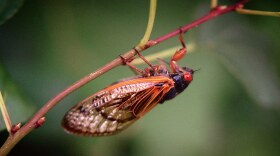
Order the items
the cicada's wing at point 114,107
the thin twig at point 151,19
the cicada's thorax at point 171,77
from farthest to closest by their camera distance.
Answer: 1. the cicada's thorax at point 171,77
2. the cicada's wing at point 114,107
3. the thin twig at point 151,19

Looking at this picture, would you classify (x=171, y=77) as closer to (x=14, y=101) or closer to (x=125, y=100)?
(x=125, y=100)

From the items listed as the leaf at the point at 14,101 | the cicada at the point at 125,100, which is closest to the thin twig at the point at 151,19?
the cicada at the point at 125,100

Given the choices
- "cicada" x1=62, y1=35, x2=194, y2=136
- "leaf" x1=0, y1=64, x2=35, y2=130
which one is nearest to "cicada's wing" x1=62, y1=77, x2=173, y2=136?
"cicada" x1=62, y1=35, x2=194, y2=136

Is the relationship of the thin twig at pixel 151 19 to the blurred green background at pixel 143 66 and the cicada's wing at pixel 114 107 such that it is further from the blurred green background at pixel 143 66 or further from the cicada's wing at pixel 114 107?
the blurred green background at pixel 143 66

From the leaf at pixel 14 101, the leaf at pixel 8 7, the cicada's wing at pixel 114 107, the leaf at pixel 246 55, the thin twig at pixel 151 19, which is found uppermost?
the leaf at pixel 8 7

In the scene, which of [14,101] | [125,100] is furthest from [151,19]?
[14,101]

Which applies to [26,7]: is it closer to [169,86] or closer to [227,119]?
[169,86]
